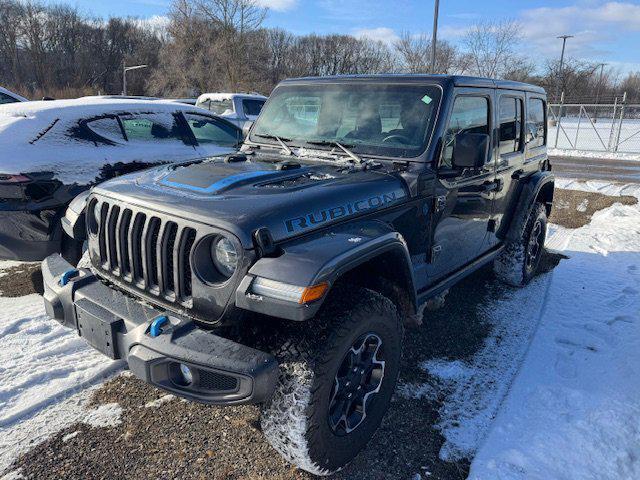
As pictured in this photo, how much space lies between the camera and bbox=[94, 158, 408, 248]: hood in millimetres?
→ 2291

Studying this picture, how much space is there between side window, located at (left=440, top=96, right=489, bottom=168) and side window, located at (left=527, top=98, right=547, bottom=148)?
3.73ft

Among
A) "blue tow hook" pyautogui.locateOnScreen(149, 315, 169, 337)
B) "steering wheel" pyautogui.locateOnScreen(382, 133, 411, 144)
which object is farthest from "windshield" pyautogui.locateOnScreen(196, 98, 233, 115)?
"blue tow hook" pyautogui.locateOnScreen(149, 315, 169, 337)

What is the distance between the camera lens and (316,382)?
2213 mm

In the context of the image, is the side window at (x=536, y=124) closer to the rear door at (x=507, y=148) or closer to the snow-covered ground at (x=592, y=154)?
the rear door at (x=507, y=148)

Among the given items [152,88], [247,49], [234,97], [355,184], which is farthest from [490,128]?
[152,88]

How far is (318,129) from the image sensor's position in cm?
361

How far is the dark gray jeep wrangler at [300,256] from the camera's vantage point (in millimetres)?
2150

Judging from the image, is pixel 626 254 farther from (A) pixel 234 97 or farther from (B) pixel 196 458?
(A) pixel 234 97

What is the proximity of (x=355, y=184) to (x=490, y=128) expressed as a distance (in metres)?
1.74

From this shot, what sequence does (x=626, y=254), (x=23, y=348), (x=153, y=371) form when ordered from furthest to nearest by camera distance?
(x=626, y=254), (x=23, y=348), (x=153, y=371)

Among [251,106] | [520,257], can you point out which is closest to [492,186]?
[520,257]

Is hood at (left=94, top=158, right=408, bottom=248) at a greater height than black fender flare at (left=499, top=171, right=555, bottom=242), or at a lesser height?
greater

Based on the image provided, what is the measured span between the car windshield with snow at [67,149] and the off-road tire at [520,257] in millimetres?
3602

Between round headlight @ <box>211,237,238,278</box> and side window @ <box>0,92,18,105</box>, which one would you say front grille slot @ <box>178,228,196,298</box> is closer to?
round headlight @ <box>211,237,238,278</box>
